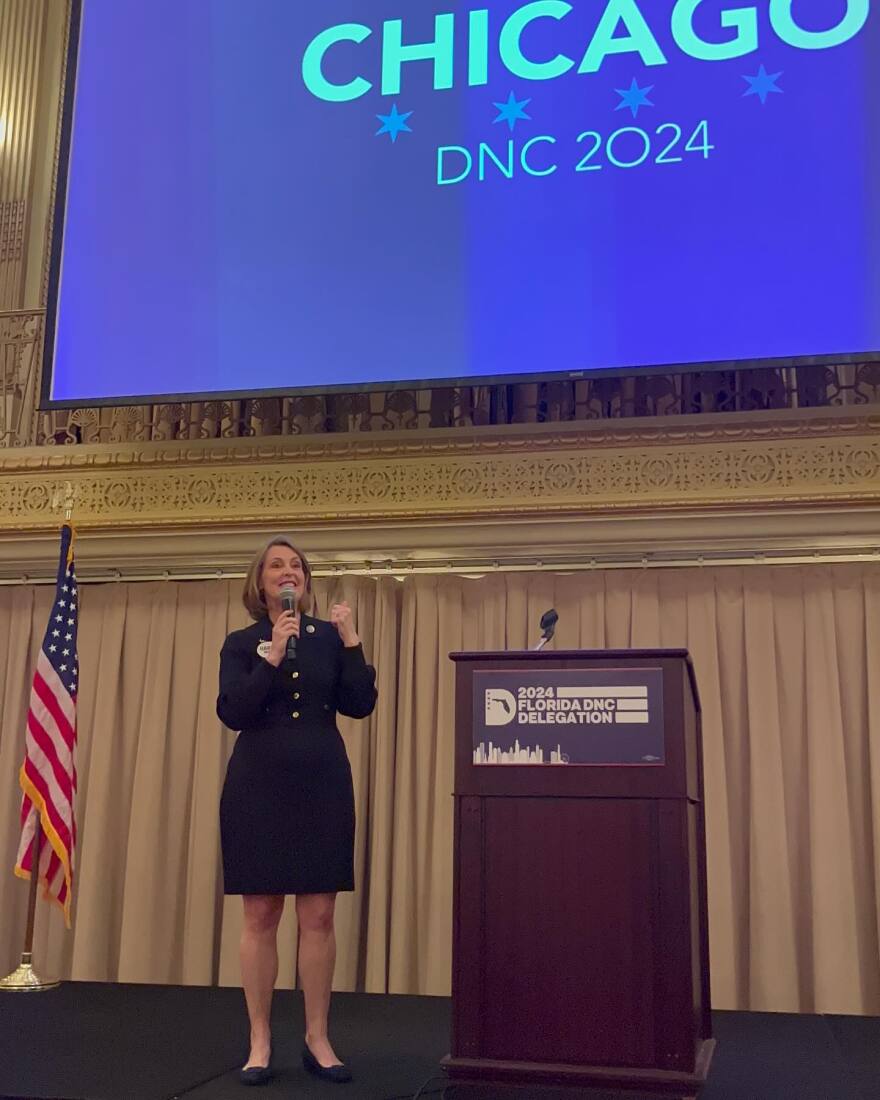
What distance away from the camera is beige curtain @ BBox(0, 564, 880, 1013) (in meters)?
4.64

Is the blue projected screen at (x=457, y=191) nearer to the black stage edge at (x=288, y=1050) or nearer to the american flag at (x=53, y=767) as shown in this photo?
the american flag at (x=53, y=767)

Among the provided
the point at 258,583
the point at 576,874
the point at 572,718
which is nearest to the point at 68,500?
the point at 258,583

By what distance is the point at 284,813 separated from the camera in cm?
296

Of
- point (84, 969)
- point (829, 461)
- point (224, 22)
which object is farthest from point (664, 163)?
point (84, 969)

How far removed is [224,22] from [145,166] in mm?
755

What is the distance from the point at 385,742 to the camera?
514 centimetres

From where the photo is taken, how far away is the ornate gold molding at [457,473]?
4.97 m

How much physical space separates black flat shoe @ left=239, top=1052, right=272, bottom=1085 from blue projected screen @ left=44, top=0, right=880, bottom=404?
287 centimetres

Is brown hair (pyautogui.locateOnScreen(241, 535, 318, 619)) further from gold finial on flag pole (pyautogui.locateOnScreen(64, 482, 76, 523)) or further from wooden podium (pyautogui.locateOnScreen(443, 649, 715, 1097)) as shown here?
gold finial on flag pole (pyautogui.locateOnScreen(64, 482, 76, 523))

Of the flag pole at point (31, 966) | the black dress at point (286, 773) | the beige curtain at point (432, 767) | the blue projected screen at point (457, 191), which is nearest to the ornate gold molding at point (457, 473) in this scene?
the beige curtain at point (432, 767)

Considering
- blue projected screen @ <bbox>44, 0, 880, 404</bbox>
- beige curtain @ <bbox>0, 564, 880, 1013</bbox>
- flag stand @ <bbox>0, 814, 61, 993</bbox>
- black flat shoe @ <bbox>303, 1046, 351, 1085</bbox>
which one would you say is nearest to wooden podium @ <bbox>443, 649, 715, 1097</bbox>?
black flat shoe @ <bbox>303, 1046, 351, 1085</bbox>

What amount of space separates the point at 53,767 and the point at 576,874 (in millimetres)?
2827

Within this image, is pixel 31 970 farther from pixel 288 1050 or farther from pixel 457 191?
pixel 457 191

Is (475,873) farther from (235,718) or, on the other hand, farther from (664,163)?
(664,163)
